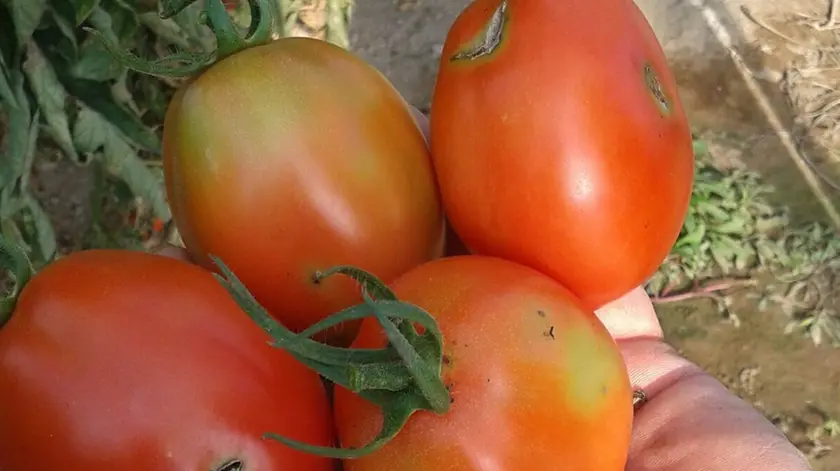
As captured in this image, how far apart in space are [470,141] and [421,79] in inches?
53.6

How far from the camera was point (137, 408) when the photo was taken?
0.49m

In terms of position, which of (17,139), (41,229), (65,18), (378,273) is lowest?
Answer: (41,229)

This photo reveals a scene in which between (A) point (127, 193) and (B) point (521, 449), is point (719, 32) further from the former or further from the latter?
(B) point (521, 449)

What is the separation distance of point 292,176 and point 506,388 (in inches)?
9.2

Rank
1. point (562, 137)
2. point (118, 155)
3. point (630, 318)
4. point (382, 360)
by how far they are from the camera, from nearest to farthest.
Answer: point (382, 360) → point (562, 137) → point (630, 318) → point (118, 155)

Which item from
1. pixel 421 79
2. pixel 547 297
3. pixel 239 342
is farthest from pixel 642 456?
pixel 421 79

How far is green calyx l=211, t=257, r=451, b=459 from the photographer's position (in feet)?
1.46

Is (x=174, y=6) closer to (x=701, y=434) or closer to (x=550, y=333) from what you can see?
(x=550, y=333)

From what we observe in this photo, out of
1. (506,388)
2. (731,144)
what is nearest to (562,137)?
(506,388)

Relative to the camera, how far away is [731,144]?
6.01 feet

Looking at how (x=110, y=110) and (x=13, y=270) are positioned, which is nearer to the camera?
(x=13, y=270)

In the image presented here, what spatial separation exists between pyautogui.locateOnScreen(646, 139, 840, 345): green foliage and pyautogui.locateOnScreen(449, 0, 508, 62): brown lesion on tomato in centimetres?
108

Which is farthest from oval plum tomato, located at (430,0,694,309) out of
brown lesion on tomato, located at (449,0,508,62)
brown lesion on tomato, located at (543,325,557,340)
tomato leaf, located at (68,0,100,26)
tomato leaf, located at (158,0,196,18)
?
tomato leaf, located at (68,0,100,26)

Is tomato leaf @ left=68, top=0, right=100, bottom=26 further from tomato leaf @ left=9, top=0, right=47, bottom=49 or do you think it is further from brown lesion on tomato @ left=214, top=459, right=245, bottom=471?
brown lesion on tomato @ left=214, top=459, right=245, bottom=471
